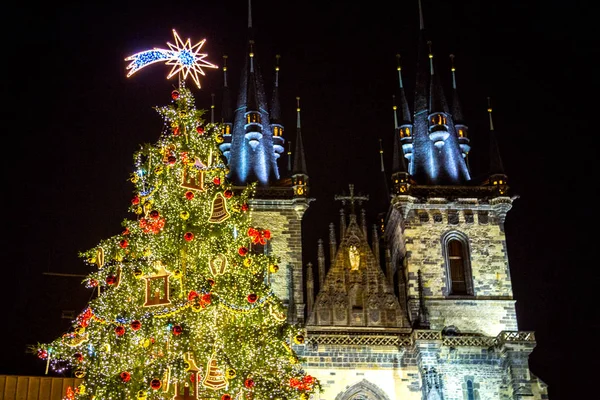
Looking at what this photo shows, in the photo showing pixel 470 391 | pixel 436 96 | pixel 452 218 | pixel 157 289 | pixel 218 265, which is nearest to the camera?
pixel 157 289

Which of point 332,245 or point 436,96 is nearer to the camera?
point 332,245

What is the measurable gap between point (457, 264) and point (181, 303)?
59.0ft

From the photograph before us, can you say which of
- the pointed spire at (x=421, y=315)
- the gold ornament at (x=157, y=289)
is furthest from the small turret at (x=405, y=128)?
the gold ornament at (x=157, y=289)

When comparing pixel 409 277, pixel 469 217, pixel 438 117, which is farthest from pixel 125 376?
pixel 438 117

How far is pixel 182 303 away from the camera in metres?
20.1

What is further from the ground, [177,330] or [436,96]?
[436,96]

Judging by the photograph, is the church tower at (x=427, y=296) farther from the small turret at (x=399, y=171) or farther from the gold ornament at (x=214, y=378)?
the gold ornament at (x=214, y=378)

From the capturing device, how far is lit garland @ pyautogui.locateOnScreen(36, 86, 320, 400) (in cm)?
1984

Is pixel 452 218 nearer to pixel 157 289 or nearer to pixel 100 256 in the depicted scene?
pixel 100 256

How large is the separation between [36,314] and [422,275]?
49.0 feet

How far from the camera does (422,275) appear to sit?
34844mm

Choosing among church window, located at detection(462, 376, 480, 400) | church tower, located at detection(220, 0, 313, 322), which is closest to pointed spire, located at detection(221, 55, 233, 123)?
church tower, located at detection(220, 0, 313, 322)

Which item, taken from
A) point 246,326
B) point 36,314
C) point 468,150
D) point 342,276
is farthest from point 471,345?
point 36,314

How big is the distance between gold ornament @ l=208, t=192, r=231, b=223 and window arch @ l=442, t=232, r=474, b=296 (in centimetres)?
1597
